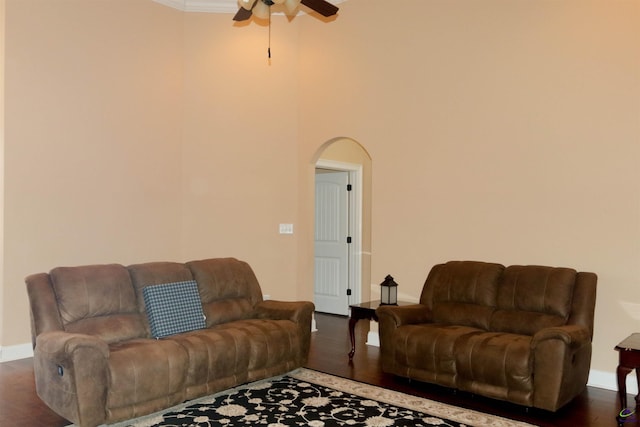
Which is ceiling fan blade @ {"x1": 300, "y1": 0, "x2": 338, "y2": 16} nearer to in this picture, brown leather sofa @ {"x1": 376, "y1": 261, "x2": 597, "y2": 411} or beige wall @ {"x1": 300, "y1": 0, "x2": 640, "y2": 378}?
beige wall @ {"x1": 300, "y1": 0, "x2": 640, "y2": 378}

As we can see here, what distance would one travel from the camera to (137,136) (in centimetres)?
575

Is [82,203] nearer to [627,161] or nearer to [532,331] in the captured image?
[532,331]

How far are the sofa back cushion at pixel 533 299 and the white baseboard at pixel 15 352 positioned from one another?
426cm

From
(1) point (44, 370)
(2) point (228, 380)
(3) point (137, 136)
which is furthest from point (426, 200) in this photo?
(1) point (44, 370)

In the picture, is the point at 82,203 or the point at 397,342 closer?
the point at 397,342

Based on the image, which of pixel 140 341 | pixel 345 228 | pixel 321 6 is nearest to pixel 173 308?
pixel 140 341

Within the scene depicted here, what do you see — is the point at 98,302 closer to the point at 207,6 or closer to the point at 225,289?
the point at 225,289

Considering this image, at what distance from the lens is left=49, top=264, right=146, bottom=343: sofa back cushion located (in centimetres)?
375

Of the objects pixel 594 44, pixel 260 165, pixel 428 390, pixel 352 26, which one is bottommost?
pixel 428 390

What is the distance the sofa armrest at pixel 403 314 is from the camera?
14.5ft

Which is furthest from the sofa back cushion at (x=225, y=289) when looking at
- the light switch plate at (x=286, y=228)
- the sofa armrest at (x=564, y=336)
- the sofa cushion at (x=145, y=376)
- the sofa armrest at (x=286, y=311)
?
the sofa armrest at (x=564, y=336)

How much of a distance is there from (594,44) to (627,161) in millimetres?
1004

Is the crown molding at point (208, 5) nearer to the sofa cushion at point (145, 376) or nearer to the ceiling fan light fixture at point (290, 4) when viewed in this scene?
the ceiling fan light fixture at point (290, 4)

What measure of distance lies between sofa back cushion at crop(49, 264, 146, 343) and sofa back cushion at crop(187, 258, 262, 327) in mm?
619
